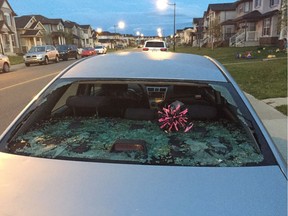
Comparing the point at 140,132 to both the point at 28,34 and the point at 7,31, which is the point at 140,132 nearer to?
the point at 7,31

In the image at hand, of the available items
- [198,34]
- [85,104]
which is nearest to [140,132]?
[85,104]

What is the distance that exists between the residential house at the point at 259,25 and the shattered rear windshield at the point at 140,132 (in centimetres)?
3480

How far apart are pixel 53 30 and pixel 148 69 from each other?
7243 centimetres

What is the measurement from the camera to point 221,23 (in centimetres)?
5275

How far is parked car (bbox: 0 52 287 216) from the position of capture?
141 centimetres

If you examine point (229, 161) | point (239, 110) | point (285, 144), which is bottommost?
point (285, 144)

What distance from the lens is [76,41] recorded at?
8362 cm

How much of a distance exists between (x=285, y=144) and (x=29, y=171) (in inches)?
177

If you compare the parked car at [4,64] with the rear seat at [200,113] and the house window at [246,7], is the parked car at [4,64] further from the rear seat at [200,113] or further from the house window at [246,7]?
the house window at [246,7]

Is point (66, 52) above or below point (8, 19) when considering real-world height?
below

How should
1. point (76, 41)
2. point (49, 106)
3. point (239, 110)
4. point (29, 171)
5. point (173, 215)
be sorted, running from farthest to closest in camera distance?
point (76, 41) → point (49, 106) → point (239, 110) → point (29, 171) → point (173, 215)

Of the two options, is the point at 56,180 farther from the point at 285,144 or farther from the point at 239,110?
the point at 285,144

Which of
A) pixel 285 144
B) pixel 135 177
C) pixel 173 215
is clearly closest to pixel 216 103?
pixel 135 177

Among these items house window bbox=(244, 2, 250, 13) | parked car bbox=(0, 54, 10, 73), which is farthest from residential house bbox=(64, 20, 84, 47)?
parked car bbox=(0, 54, 10, 73)
